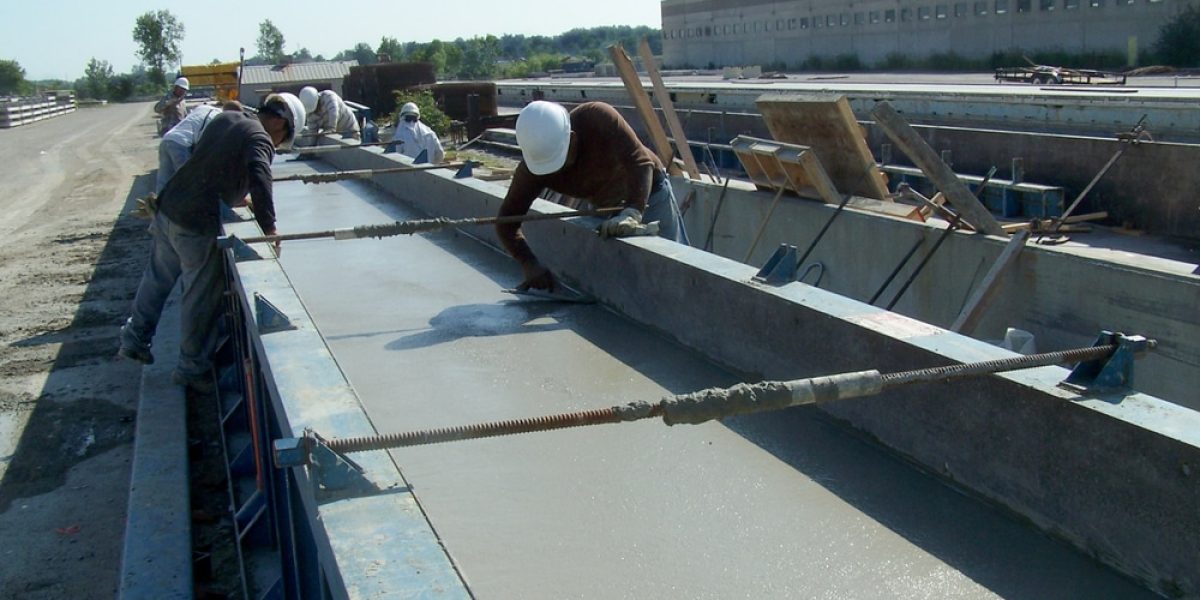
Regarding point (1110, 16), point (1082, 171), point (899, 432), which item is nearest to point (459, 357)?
point (899, 432)

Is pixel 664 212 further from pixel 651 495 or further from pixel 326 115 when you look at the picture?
pixel 326 115

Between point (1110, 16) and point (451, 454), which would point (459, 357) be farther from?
point (1110, 16)

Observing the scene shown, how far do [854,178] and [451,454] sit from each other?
7.73m

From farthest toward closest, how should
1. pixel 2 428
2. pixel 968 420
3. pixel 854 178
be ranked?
pixel 854 178
pixel 2 428
pixel 968 420

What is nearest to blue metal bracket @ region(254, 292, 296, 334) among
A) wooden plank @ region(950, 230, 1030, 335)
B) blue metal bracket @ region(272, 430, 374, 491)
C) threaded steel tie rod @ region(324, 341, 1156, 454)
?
threaded steel tie rod @ region(324, 341, 1156, 454)

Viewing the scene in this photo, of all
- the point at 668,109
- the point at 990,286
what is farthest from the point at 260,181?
the point at 668,109

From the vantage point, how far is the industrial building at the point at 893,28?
4306 centimetres

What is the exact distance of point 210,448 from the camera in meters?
7.30

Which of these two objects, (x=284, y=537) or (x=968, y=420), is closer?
(x=968, y=420)

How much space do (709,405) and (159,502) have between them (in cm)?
416

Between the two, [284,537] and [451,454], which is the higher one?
[451,454]

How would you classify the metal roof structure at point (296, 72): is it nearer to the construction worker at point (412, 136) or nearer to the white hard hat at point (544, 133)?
the construction worker at point (412, 136)

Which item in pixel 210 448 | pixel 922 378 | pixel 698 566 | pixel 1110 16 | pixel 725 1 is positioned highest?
pixel 725 1

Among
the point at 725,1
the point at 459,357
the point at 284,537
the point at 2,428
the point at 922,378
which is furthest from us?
the point at 725,1
